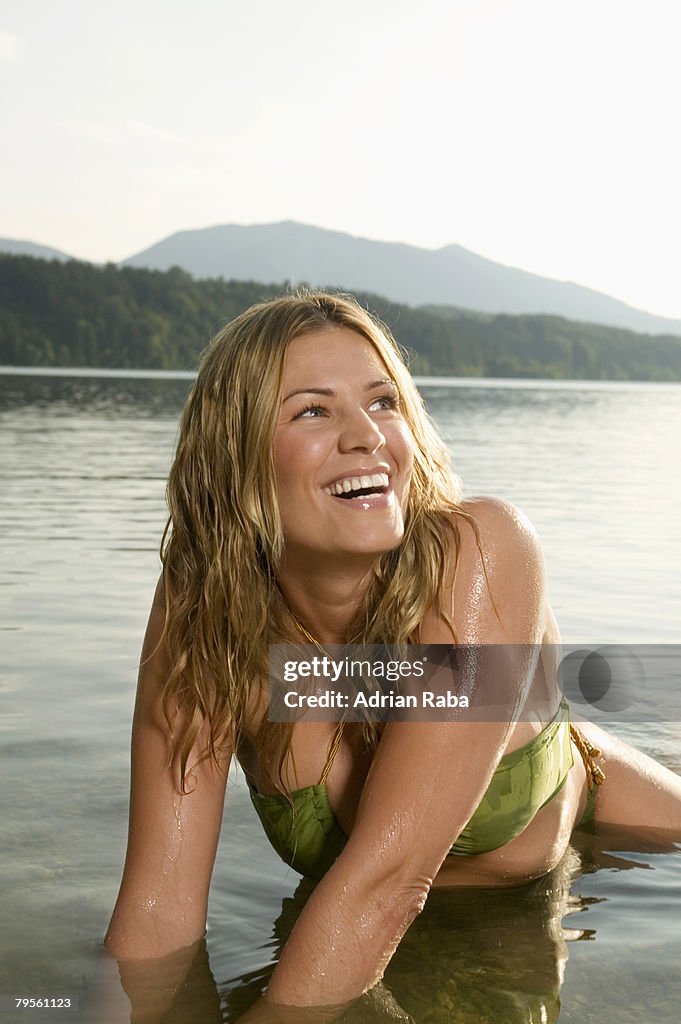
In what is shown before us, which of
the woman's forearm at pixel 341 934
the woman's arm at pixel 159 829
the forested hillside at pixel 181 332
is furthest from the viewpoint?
the forested hillside at pixel 181 332

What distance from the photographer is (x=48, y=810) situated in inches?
170

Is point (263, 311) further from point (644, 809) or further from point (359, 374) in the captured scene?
point (644, 809)

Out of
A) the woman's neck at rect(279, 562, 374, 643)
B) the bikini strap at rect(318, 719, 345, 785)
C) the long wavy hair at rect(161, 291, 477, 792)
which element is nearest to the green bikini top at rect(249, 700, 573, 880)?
the bikini strap at rect(318, 719, 345, 785)

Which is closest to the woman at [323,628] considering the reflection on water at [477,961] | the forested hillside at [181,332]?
the reflection on water at [477,961]

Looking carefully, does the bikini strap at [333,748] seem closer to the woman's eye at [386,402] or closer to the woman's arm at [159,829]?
the woman's arm at [159,829]

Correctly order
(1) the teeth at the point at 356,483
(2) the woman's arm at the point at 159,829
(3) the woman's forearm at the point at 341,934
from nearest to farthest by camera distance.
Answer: (3) the woman's forearm at the point at 341,934 → (1) the teeth at the point at 356,483 → (2) the woman's arm at the point at 159,829

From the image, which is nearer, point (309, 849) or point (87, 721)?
point (309, 849)

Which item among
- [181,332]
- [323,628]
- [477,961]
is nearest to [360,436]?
[323,628]

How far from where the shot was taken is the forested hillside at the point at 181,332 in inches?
3856

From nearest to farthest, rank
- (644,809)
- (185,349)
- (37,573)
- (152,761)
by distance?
1. (152,761)
2. (644,809)
3. (37,573)
4. (185,349)

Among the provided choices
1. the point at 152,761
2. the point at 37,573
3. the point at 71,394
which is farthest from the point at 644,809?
the point at 71,394

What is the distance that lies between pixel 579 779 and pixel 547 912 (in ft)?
1.35

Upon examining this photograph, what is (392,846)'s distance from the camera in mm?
2549

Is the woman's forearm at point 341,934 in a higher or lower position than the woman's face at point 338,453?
lower
